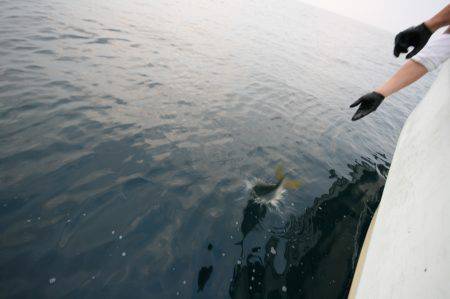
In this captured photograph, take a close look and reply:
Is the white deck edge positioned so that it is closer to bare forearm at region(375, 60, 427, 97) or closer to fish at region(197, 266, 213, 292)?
bare forearm at region(375, 60, 427, 97)

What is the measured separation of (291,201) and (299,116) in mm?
5096

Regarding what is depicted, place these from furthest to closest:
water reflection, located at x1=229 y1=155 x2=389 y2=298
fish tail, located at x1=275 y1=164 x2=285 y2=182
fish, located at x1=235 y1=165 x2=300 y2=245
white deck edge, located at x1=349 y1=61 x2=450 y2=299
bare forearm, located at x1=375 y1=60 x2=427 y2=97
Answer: fish tail, located at x1=275 y1=164 x2=285 y2=182
fish, located at x1=235 y1=165 x2=300 y2=245
water reflection, located at x1=229 y1=155 x2=389 y2=298
bare forearm, located at x1=375 y1=60 x2=427 y2=97
white deck edge, located at x1=349 y1=61 x2=450 y2=299

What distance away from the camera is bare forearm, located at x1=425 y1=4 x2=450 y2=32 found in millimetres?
3039

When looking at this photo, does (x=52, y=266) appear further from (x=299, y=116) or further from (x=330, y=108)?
(x=330, y=108)

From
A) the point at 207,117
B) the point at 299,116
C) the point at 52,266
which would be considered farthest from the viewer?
the point at 299,116

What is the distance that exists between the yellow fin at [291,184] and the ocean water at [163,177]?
0.65 feet

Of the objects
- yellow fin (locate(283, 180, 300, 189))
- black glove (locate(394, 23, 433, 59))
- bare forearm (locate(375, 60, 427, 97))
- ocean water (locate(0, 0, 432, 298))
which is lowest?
ocean water (locate(0, 0, 432, 298))

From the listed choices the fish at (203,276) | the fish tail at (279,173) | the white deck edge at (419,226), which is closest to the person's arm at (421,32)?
the white deck edge at (419,226)

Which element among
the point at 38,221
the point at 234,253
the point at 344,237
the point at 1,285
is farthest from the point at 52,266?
the point at 344,237

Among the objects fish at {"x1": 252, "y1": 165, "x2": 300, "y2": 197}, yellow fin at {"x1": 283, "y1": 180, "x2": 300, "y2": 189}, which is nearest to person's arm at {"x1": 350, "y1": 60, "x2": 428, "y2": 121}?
fish at {"x1": 252, "y1": 165, "x2": 300, "y2": 197}

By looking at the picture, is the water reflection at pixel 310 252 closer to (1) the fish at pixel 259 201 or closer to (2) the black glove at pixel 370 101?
(1) the fish at pixel 259 201

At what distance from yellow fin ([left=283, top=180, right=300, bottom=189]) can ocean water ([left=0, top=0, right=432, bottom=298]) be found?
0.65ft

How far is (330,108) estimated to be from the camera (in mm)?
11375

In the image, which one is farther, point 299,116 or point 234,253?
point 299,116
